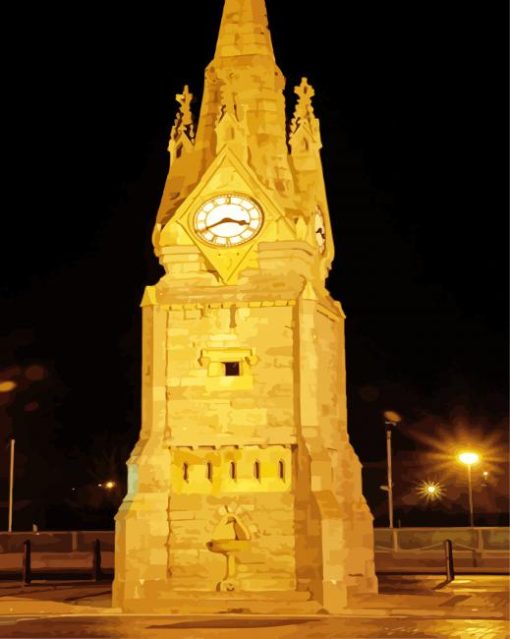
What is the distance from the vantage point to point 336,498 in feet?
99.1

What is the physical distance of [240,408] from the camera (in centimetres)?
2939

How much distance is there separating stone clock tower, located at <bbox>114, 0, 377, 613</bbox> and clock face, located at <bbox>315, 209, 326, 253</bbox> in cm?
23

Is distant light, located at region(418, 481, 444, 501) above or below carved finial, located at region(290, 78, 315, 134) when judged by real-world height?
below

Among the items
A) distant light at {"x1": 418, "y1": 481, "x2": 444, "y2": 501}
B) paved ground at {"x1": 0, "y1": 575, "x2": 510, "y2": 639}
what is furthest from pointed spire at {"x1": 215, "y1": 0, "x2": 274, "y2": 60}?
distant light at {"x1": 418, "y1": 481, "x2": 444, "y2": 501}

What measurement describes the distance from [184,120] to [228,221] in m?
4.71

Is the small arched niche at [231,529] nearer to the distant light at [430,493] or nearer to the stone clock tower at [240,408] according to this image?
the stone clock tower at [240,408]

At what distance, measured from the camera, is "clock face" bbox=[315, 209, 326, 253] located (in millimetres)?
32625

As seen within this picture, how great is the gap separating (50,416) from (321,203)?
51772 mm

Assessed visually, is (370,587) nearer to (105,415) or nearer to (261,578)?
(261,578)

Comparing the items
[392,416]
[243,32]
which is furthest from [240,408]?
[392,416]

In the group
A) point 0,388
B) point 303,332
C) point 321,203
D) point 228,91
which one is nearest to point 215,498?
point 303,332

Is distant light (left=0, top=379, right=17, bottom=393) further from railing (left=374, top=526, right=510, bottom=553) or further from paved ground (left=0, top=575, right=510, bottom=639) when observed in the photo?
paved ground (left=0, top=575, right=510, bottom=639)

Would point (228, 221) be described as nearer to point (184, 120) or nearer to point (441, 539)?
point (184, 120)

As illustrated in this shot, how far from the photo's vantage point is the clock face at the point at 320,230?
32.6m
